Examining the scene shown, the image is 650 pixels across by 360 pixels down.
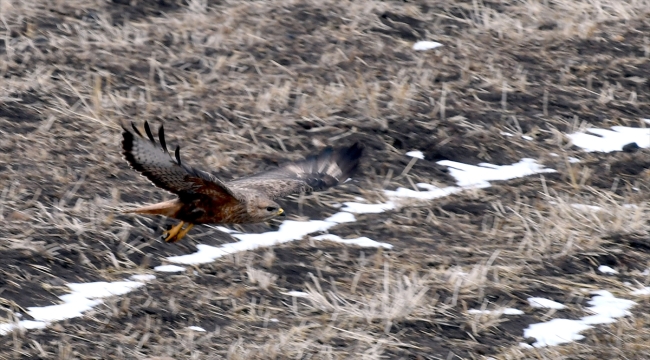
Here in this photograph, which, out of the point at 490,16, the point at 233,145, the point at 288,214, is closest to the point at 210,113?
the point at 233,145

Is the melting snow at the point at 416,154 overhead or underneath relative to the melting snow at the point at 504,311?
underneath

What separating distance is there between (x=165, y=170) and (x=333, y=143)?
7.14 ft

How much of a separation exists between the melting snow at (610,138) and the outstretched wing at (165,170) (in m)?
3.14

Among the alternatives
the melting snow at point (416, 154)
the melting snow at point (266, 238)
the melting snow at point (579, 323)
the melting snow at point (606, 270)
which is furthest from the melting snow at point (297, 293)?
the melting snow at point (416, 154)

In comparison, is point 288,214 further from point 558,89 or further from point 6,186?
point 558,89

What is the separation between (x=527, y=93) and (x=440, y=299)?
335 centimetres

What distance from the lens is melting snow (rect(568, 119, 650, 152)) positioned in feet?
27.2

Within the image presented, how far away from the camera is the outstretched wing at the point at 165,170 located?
5.59 meters

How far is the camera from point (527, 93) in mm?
8898

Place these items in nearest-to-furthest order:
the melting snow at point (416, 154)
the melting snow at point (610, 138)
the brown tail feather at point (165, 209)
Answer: the brown tail feather at point (165, 209) → the melting snow at point (416, 154) → the melting snow at point (610, 138)

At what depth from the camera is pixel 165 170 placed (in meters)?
5.82

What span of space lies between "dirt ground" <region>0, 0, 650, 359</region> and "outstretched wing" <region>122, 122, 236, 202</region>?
39cm

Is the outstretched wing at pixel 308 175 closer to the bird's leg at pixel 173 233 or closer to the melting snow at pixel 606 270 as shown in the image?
the bird's leg at pixel 173 233

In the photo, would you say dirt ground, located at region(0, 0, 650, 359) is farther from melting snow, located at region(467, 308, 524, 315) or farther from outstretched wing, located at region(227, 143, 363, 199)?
outstretched wing, located at region(227, 143, 363, 199)
